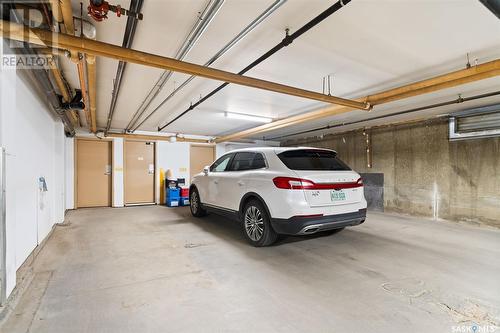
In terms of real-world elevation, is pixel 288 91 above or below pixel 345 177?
above

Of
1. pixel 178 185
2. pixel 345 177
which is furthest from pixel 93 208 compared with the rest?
pixel 345 177

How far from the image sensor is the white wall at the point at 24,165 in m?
2.13

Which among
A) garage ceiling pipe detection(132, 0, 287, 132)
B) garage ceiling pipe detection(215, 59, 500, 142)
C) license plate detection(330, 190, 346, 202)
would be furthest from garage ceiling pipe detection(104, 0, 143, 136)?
garage ceiling pipe detection(215, 59, 500, 142)

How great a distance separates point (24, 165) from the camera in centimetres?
275

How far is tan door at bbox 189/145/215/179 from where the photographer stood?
9.22 metres

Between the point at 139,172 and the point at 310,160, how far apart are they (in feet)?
21.8

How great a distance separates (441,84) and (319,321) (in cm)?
323

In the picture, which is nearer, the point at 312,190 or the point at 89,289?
the point at 89,289

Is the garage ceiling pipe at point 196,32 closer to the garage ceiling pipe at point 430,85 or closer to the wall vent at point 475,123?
the garage ceiling pipe at point 430,85

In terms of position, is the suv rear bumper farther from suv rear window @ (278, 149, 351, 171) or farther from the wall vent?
the wall vent

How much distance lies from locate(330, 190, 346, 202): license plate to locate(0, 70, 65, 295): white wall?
10.9 ft

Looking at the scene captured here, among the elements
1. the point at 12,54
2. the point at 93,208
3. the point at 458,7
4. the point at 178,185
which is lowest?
the point at 93,208

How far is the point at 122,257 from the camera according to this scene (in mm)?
3010

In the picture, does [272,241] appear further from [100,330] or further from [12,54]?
[12,54]
